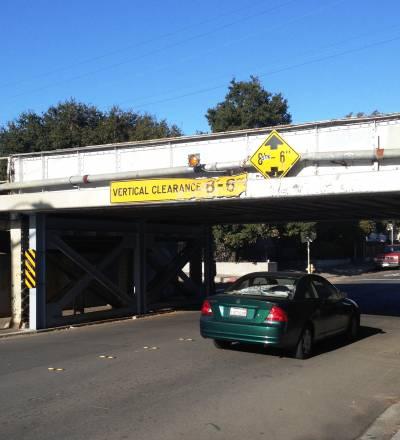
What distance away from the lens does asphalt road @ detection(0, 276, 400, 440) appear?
585cm

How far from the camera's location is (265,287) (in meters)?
10.4

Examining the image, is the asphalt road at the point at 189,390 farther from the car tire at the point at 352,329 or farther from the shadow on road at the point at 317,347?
the car tire at the point at 352,329

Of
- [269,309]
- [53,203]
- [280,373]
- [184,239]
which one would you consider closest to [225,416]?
[280,373]

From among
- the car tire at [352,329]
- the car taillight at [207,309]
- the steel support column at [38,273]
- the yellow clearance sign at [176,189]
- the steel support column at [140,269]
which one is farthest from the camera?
the steel support column at [140,269]

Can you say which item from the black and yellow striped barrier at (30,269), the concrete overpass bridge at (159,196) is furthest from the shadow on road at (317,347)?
the black and yellow striped barrier at (30,269)

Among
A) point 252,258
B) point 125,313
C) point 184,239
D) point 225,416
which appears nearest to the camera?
point 225,416

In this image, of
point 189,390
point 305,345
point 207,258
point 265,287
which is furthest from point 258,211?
point 189,390

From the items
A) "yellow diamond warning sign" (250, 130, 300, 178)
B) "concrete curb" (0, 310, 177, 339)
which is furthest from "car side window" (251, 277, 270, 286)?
"concrete curb" (0, 310, 177, 339)

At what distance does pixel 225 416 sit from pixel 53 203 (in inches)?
381

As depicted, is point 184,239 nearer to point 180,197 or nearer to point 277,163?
point 180,197

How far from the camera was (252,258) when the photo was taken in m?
39.6

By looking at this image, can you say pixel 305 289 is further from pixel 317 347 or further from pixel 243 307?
pixel 317 347

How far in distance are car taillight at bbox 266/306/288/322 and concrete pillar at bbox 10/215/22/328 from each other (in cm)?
837

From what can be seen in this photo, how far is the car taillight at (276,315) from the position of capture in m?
9.34
